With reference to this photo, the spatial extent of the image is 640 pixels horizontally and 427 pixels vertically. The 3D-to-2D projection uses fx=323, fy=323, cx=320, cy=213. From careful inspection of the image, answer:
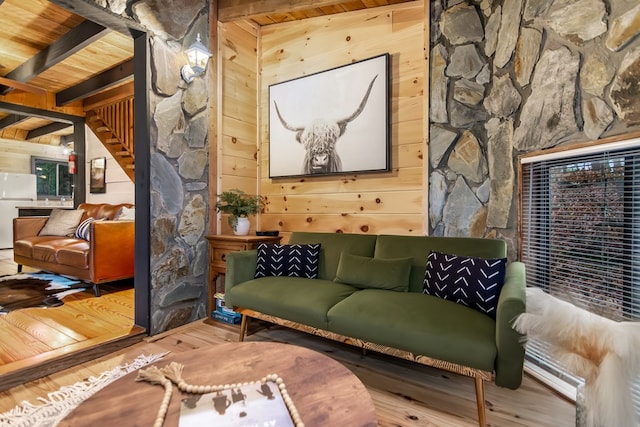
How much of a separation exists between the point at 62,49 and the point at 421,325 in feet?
14.4

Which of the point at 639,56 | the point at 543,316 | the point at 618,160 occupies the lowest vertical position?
the point at 543,316

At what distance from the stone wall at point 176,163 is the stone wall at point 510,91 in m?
2.00

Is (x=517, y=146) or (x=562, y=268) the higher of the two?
(x=517, y=146)

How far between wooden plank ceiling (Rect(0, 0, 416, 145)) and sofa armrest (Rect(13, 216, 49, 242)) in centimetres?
170

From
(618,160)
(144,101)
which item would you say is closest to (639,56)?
(618,160)

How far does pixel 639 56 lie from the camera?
1394 millimetres

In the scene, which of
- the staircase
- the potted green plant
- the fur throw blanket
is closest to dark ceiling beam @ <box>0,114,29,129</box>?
the staircase

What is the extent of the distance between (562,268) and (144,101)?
304 centimetres

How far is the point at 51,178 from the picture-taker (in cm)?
757

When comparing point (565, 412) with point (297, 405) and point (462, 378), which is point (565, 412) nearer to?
point (462, 378)

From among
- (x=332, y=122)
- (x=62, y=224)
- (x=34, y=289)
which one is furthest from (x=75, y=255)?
(x=332, y=122)

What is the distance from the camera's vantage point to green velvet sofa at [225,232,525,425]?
1.44 m

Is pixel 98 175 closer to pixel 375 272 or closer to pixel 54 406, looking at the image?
pixel 54 406

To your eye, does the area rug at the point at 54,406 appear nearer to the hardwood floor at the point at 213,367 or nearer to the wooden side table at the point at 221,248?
the hardwood floor at the point at 213,367
